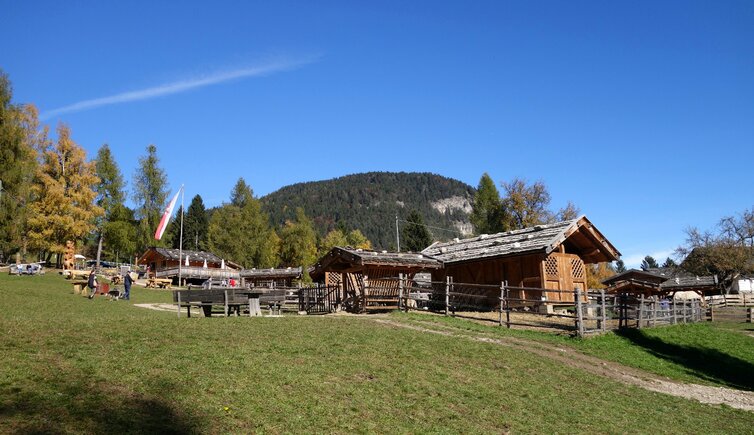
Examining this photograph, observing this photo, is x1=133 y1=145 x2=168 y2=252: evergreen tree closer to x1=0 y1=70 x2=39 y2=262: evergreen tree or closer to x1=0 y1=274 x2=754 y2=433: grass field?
x1=0 y1=70 x2=39 y2=262: evergreen tree

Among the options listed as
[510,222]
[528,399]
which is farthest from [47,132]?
[528,399]

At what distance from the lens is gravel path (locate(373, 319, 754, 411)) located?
1515 centimetres

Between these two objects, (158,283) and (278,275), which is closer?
(158,283)

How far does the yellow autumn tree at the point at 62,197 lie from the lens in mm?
47094

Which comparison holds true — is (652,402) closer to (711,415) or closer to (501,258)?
(711,415)

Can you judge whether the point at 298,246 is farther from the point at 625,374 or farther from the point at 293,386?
the point at 293,386

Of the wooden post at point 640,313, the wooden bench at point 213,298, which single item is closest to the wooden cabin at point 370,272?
the wooden bench at point 213,298

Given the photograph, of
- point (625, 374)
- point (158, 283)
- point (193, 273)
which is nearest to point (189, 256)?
point (193, 273)

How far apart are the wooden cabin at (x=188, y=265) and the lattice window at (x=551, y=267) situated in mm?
36392

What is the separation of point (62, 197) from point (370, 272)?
34.3 m

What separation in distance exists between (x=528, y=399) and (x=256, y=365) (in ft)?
18.8

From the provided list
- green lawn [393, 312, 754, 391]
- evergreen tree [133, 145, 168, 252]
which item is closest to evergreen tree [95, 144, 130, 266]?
evergreen tree [133, 145, 168, 252]

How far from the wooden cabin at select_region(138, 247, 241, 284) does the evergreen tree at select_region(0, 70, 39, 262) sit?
1506 cm

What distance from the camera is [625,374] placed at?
16375 millimetres
